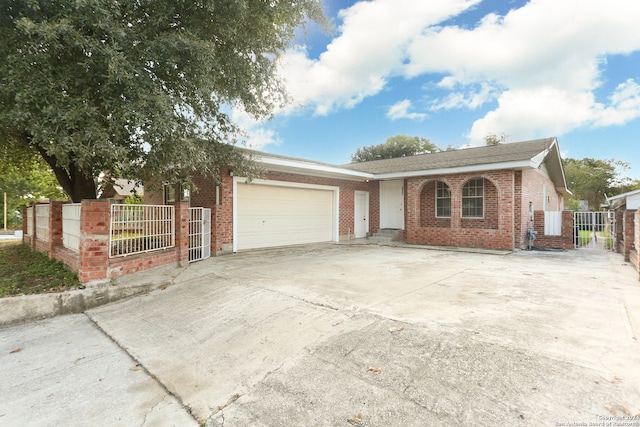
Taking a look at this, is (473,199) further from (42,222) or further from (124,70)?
(42,222)

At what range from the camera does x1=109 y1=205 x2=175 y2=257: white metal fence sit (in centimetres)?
561

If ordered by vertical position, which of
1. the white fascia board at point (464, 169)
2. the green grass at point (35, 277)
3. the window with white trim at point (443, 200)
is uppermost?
the white fascia board at point (464, 169)

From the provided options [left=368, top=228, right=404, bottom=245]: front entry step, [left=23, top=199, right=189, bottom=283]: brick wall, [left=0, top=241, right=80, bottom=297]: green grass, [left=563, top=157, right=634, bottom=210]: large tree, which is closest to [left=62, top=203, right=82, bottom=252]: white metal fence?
[left=23, top=199, right=189, bottom=283]: brick wall

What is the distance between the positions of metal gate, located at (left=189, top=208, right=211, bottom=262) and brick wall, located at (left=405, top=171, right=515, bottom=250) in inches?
310

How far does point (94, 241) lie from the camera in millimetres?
5113

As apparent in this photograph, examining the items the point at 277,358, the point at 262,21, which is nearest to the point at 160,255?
the point at 277,358

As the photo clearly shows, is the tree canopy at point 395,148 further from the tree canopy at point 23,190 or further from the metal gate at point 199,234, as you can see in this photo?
the tree canopy at point 23,190

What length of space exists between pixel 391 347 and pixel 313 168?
335 inches

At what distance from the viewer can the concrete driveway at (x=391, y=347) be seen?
218 centimetres

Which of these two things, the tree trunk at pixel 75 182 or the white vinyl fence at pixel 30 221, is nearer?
the tree trunk at pixel 75 182

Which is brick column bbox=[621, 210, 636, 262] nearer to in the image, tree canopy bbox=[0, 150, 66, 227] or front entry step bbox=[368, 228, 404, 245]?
front entry step bbox=[368, 228, 404, 245]

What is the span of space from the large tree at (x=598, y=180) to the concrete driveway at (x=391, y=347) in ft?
110

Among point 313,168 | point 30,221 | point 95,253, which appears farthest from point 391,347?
point 30,221

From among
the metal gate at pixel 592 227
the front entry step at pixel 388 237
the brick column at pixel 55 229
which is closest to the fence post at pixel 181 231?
the brick column at pixel 55 229
